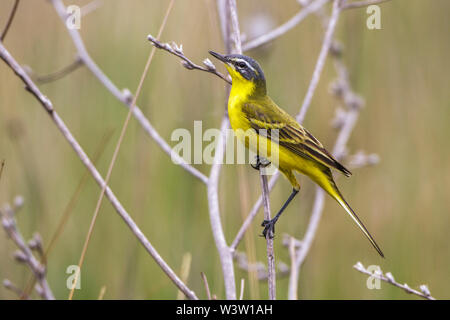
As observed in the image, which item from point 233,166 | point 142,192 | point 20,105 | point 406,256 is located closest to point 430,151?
point 406,256

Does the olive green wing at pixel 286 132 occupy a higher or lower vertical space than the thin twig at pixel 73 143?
higher

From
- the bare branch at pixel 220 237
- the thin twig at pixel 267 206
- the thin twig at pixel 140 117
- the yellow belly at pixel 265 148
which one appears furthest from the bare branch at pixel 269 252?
the thin twig at pixel 140 117

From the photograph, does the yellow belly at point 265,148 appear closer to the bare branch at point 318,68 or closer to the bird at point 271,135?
the bird at point 271,135

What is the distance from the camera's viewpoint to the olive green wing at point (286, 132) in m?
3.48

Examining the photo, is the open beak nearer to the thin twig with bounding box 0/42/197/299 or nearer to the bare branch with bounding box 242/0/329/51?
the bare branch with bounding box 242/0/329/51

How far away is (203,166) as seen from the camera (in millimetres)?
4965

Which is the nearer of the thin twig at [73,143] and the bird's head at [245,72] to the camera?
the thin twig at [73,143]

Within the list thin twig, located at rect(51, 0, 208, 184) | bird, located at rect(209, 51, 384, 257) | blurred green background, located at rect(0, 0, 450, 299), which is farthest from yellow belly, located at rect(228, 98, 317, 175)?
blurred green background, located at rect(0, 0, 450, 299)

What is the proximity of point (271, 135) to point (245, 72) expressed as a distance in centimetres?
43

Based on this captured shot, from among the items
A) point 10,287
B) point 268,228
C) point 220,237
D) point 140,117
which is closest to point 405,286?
point 268,228

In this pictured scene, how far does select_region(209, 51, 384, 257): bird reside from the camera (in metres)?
3.42

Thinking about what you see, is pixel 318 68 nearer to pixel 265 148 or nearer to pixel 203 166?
pixel 265 148

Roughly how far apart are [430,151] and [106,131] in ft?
9.58
